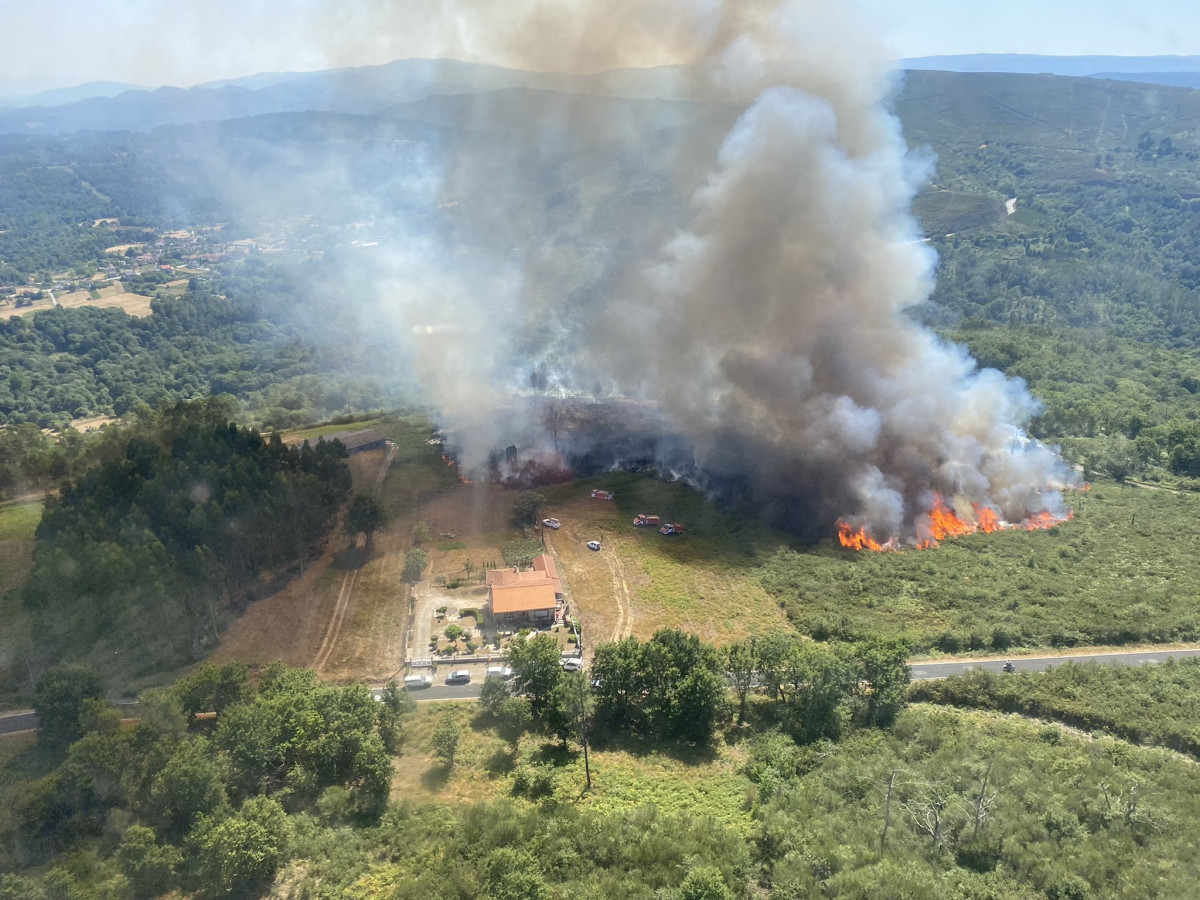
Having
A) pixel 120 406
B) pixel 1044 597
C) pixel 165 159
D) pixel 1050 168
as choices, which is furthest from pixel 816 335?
pixel 165 159

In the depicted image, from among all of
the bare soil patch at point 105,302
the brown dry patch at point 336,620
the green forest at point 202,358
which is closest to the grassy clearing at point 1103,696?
the brown dry patch at point 336,620

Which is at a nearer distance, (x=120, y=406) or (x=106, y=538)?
(x=106, y=538)

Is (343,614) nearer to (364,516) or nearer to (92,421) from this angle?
(364,516)

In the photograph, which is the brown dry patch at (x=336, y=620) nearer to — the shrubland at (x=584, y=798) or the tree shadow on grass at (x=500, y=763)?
the shrubland at (x=584, y=798)

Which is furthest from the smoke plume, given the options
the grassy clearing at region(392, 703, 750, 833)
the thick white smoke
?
the grassy clearing at region(392, 703, 750, 833)

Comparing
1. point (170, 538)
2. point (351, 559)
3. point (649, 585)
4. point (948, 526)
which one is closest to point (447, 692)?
point (649, 585)

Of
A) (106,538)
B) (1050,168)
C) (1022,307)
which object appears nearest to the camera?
(106,538)

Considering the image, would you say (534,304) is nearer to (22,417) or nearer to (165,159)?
(22,417)
